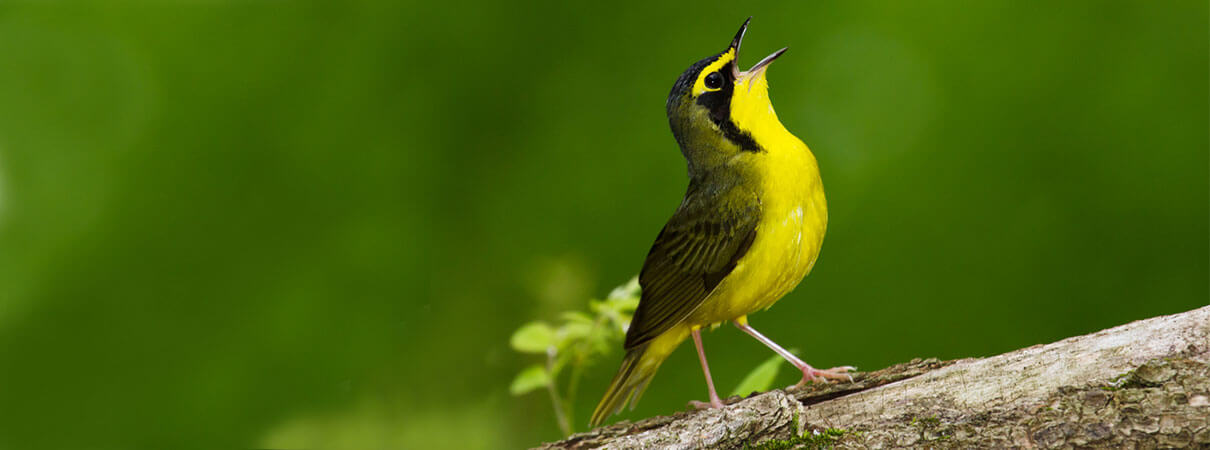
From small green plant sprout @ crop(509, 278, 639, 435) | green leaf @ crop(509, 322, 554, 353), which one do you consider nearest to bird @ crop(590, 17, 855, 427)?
small green plant sprout @ crop(509, 278, 639, 435)

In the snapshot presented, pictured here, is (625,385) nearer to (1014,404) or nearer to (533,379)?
(533,379)

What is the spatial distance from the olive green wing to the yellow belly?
0.03 m

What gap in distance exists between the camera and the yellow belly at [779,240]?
250 centimetres

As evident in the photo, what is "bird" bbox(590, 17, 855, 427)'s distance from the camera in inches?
99.2

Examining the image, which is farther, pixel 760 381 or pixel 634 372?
pixel 634 372

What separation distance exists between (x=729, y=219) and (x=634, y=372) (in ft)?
1.83

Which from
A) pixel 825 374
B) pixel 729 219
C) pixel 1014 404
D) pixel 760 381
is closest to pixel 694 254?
pixel 729 219

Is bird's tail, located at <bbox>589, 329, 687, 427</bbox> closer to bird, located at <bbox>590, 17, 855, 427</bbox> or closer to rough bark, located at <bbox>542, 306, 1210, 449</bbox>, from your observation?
bird, located at <bbox>590, 17, 855, 427</bbox>

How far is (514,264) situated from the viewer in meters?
4.33

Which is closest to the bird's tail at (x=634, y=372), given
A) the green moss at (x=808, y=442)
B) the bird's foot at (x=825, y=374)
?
the bird's foot at (x=825, y=374)

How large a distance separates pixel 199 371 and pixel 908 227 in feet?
10.4

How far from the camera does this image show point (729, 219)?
2.54m

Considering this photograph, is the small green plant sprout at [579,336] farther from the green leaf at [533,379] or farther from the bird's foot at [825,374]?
the bird's foot at [825,374]

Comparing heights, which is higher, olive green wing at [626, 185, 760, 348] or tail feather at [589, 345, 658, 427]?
olive green wing at [626, 185, 760, 348]
